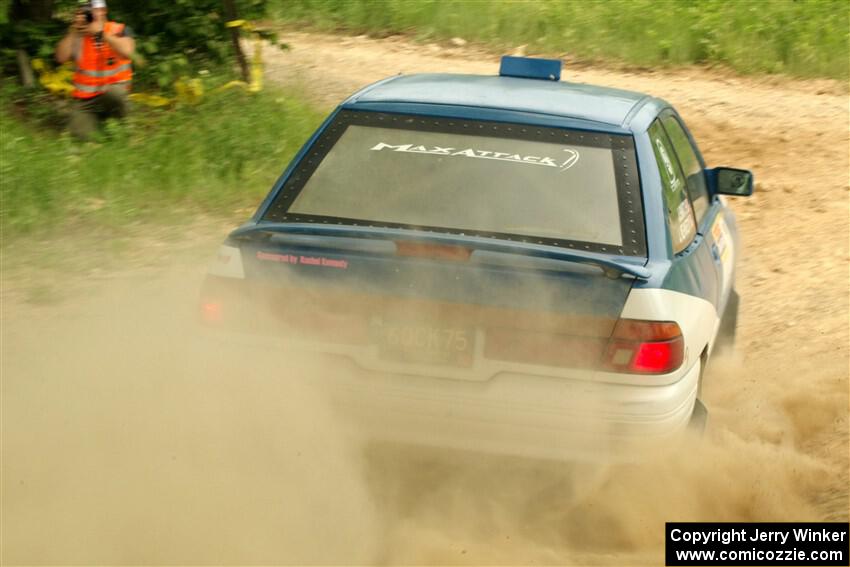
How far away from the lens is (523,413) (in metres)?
4.07

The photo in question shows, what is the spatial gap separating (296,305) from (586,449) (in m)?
1.10

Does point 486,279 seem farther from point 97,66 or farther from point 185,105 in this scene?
point 185,105

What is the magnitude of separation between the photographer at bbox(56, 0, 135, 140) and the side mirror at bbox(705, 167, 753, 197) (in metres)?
5.61

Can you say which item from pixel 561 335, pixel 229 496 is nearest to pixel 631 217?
pixel 561 335

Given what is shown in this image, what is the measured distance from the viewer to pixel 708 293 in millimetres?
5012

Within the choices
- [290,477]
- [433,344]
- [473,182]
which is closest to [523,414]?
[433,344]

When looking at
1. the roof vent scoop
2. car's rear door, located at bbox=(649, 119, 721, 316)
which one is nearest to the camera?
the roof vent scoop

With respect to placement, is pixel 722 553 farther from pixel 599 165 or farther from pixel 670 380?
pixel 599 165

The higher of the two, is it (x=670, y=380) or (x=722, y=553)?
(x=670, y=380)

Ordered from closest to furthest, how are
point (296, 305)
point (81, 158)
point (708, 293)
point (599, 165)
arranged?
point (296, 305)
point (599, 165)
point (708, 293)
point (81, 158)

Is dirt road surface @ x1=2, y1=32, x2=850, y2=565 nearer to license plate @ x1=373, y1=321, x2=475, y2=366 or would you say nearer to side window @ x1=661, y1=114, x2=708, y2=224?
license plate @ x1=373, y1=321, x2=475, y2=366

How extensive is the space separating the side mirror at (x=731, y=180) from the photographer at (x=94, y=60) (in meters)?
5.61

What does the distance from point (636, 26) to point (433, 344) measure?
13.9 m

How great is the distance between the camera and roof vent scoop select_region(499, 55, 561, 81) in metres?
5.62
